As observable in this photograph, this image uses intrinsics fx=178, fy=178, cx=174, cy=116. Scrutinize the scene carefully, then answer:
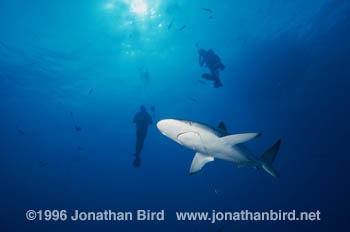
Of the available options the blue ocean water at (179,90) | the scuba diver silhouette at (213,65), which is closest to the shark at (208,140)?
the scuba diver silhouette at (213,65)

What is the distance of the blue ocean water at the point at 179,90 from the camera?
1400 cm

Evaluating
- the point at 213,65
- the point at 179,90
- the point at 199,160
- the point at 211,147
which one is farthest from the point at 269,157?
the point at 179,90

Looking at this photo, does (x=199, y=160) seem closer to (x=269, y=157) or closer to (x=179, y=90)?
(x=269, y=157)

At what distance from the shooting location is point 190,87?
25.5 metres

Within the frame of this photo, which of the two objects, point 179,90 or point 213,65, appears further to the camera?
point 179,90

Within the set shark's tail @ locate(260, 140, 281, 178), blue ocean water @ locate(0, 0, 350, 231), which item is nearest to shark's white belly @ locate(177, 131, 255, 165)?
shark's tail @ locate(260, 140, 281, 178)

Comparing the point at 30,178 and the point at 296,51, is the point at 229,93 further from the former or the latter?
the point at 30,178

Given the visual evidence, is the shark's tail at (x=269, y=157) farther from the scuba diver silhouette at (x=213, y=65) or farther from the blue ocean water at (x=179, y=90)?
the blue ocean water at (x=179, y=90)

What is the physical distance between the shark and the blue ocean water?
40.5 ft

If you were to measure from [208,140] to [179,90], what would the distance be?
24.6m

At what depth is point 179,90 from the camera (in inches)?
1045

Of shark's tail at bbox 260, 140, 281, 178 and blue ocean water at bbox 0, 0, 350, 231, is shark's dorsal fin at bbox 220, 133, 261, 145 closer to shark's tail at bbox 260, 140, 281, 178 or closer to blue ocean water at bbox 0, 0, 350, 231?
shark's tail at bbox 260, 140, 281, 178

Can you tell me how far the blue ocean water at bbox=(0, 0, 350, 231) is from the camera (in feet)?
45.9

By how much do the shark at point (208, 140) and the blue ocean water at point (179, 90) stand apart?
486 inches
